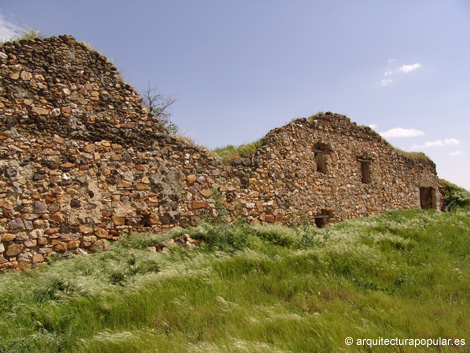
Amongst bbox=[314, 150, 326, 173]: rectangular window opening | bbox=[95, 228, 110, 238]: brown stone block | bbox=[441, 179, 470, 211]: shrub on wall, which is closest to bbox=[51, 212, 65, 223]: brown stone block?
bbox=[95, 228, 110, 238]: brown stone block

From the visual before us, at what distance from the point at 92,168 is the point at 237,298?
12.9 ft

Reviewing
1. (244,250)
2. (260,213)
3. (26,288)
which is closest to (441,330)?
(244,250)

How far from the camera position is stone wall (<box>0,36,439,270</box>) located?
5.46 meters

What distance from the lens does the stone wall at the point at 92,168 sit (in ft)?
17.9

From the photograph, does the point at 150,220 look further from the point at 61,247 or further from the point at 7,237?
the point at 7,237

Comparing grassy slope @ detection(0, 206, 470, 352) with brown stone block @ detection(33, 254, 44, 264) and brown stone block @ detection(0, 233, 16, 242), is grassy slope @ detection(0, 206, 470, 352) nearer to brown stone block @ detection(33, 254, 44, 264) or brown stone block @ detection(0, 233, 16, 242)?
brown stone block @ detection(33, 254, 44, 264)

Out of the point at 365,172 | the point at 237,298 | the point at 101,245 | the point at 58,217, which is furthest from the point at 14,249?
the point at 365,172

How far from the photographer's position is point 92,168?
6.12 metres

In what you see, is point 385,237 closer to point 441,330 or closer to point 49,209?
point 441,330

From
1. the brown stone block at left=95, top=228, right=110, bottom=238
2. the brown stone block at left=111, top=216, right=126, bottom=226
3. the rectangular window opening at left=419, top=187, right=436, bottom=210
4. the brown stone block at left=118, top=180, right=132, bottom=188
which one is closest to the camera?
the brown stone block at left=95, top=228, right=110, bottom=238

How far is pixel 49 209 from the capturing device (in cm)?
560

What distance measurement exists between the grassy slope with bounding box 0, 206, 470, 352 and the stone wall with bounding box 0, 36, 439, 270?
0.68 m

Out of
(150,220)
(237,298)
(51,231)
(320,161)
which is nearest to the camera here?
(237,298)

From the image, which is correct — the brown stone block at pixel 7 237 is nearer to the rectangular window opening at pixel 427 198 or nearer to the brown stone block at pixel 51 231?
the brown stone block at pixel 51 231
